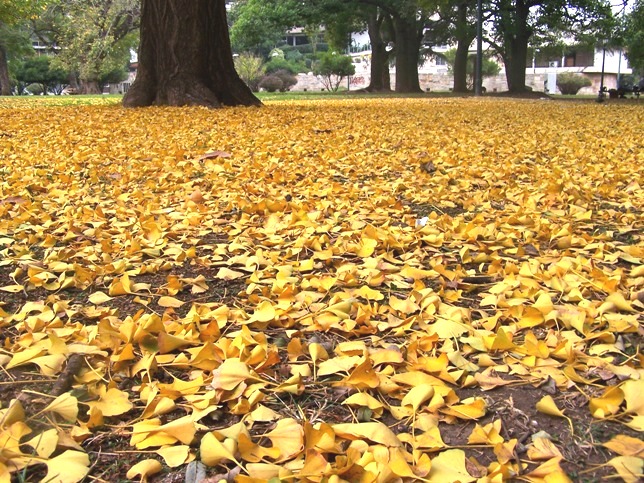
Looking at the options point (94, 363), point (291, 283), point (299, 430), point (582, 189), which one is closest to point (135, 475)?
point (299, 430)

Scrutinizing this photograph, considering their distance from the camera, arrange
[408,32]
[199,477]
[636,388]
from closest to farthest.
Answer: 1. [199,477]
2. [636,388]
3. [408,32]

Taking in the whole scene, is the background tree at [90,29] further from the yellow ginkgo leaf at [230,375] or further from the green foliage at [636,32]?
the yellow ginkgo leaf at [230,375]

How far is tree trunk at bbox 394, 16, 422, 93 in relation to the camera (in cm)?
2280

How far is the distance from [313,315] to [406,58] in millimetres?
22925

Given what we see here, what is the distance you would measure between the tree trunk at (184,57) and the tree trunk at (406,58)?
14.9 meters

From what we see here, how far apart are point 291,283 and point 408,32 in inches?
905

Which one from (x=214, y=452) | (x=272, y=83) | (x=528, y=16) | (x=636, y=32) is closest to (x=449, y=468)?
(x=214, y=452)

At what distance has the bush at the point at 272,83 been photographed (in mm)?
32906

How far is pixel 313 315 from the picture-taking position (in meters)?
1.61

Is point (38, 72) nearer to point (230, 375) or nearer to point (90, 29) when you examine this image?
point (90, 29)

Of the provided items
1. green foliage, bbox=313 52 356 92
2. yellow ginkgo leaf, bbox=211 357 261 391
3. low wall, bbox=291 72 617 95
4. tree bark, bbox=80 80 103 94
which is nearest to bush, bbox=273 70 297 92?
green foliage, bbox=313 52 356 92

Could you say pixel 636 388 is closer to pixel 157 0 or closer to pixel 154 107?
pixel 154 107

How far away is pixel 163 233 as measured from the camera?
2.41m

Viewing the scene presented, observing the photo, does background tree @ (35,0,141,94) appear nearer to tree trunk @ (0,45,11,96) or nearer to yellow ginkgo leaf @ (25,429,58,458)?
tree trunk @ (0,45,11,96)
